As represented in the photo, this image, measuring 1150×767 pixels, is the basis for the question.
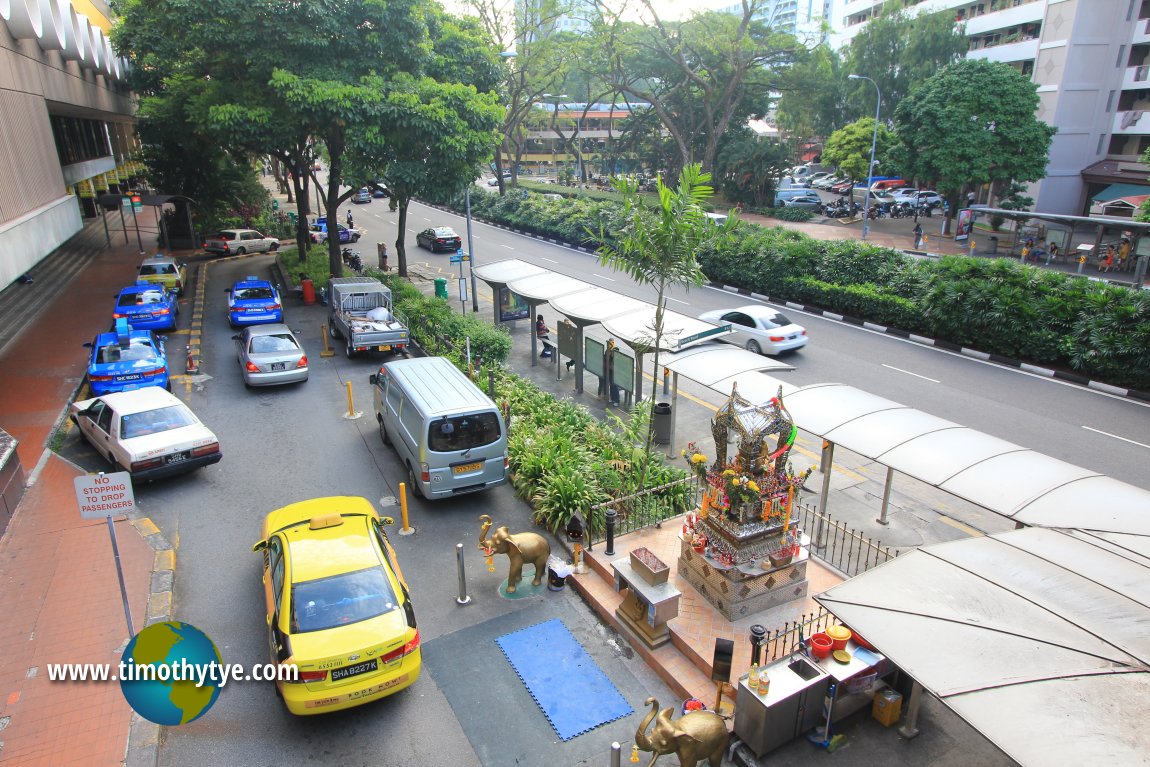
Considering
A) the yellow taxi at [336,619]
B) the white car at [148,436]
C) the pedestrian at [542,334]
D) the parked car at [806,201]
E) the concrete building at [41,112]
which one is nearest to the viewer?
the yellow taxi at [336,619]

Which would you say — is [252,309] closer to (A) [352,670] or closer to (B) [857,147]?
(A) [352,670]

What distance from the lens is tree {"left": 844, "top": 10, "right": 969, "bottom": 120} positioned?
4909 centimetres

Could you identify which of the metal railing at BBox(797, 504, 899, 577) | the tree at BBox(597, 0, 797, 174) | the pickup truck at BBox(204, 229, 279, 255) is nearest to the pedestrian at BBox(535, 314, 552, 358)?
the metal railing at BBox(797, 504, 899, 577)

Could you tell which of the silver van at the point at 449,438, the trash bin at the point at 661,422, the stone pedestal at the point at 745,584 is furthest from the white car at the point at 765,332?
the stone pedestal at the point at 745,584

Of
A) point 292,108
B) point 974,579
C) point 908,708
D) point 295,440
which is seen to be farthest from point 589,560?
point 292,108

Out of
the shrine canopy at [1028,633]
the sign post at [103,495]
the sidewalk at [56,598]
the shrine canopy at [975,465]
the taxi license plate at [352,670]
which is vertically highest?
the sign post at [103,495]

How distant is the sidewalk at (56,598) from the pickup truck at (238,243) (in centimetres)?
1881

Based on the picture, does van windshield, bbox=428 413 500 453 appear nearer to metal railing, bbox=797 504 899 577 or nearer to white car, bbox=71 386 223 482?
white car, bbox=71 386 223 482

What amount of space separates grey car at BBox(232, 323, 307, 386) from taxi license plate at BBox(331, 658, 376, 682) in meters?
11.4

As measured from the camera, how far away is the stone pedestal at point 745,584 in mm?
8852

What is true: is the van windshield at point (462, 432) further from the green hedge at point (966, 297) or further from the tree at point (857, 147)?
the tree at point (857, 147)

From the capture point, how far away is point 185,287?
28.8 metres

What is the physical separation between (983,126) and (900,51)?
58.0 ft

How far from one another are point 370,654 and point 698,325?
11810 mm
